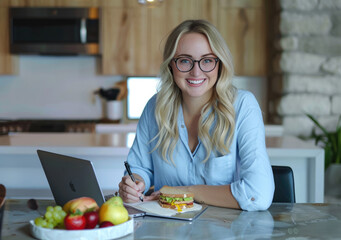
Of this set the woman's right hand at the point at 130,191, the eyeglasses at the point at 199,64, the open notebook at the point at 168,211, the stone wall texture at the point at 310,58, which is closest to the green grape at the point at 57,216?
the open notebook at the point at 168,211

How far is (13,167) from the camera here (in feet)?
9.37

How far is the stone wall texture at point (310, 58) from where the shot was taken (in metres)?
4.47

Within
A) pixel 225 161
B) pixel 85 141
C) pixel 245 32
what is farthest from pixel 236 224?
pixel 245 32

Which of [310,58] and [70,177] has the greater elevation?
[310,58]

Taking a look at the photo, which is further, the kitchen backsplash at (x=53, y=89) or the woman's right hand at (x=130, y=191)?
the kitchen backsplash at (x=53, y=89)

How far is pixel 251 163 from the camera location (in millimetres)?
1724

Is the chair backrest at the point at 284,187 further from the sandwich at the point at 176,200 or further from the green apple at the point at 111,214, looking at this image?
the green apple at the point at 111,214

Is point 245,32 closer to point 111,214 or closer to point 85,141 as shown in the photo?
point 85,141

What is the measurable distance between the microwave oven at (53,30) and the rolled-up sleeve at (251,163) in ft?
11.1

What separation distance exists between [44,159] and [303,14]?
12.0 feet

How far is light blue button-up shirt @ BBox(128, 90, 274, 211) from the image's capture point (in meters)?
1.68

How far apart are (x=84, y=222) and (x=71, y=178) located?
0.93 ft

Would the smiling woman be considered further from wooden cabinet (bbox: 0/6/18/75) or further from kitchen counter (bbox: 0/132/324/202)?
wooden cabinet (bbox: 0/6/18/75)

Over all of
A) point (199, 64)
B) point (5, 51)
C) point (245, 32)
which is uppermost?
point (245, 32)
